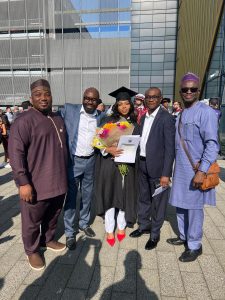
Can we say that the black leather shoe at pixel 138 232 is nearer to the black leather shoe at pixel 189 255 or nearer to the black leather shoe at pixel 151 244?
the black leather shoe at pixel 151 244

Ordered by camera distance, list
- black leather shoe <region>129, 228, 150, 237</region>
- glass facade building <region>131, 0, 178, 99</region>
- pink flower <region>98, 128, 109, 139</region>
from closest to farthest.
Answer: pink flower <region>98, 128, 109, 139</region> → black leather shoe <region>129, 228, 150, 237</region> → glass facade building <region>131, 0, 178, 99</region>

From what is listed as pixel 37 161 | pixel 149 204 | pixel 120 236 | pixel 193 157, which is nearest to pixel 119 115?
pixel 193 157

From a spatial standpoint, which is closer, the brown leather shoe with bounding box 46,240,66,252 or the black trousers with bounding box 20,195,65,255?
the black trousers with bounding box 20,195,65,255

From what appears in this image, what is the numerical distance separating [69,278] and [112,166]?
55.4 inches

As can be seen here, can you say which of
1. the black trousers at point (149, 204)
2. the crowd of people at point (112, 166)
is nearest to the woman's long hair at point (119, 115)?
the crowd of people at point (112, 166)

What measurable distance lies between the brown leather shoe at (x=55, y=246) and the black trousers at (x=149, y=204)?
3.83 ft

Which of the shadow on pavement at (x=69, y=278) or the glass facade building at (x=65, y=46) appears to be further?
the glass facade building at (x=65, y=46)

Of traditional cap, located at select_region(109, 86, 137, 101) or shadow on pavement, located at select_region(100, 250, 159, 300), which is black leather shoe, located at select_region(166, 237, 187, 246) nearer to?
shadow on pavement, located at select_region(100, 250, 159, 300)

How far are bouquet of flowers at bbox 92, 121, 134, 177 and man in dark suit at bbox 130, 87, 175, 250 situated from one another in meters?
0.23

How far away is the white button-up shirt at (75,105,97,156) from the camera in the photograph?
10.9ft

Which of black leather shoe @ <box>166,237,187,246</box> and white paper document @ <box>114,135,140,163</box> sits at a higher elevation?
white paper document @ <box>114,135,140,163</box>

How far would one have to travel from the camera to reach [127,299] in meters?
2.45

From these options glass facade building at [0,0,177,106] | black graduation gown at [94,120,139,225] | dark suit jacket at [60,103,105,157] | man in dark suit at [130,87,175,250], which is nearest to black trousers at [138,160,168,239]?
man in dark suit at [130,87,175,250]

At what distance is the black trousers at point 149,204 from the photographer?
Result: 11.0 ft
